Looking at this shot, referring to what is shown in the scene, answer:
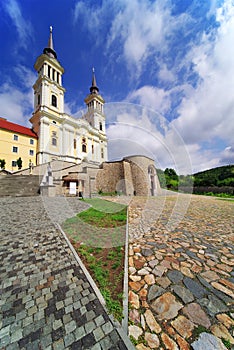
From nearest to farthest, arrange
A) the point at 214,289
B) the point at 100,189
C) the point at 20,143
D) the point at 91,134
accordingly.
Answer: the point at 214,289, the point at 100,189, the point at 20,143, the point at 91,134

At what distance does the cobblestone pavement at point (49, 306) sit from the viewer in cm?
125

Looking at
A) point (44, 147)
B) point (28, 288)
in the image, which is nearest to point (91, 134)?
point (44, 147)

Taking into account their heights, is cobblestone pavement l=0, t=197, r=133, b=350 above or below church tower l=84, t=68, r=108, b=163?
below

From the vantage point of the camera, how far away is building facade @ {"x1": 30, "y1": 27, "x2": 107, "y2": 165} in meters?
24.8

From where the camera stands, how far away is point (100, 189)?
17.9 m

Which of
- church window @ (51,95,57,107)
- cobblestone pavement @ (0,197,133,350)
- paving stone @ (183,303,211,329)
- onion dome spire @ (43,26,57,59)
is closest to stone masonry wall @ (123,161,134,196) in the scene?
cobblestone pavement @ (0,197,133,350)

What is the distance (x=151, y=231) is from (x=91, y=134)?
31728 millimetres

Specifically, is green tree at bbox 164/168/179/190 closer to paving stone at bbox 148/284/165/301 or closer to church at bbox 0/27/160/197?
church at bbox 0/27/160/197

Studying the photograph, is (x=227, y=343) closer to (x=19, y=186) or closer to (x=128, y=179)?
(x=19, y=186)

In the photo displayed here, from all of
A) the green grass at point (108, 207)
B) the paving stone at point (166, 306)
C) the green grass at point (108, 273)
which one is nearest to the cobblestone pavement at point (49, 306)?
the green grass at point (108, 273)

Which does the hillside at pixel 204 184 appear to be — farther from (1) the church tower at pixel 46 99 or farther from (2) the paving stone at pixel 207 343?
(1) the church tower at pixel 46 99

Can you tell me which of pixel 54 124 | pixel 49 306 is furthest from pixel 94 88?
pixel 49 306

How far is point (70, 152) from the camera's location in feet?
88.9

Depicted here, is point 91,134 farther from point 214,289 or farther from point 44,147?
point 214,289
